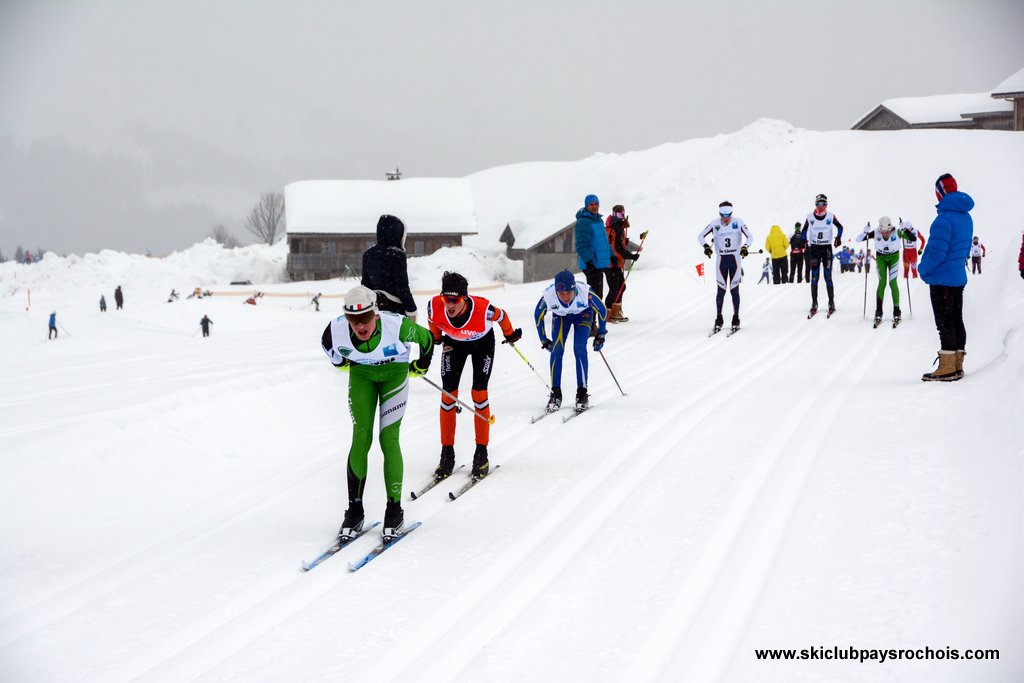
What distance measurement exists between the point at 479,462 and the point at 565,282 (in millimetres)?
2827

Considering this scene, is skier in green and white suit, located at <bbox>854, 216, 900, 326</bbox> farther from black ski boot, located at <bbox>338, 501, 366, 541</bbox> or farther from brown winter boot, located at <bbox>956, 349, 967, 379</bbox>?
black ski boot, located at <bbox>338, 501, 366, 541</bbox>

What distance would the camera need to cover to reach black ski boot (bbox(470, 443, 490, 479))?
24.2ft

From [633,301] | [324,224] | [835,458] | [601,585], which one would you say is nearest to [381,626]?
[601,585]

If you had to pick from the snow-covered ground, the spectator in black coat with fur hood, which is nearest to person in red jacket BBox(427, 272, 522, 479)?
the snow-covered ground

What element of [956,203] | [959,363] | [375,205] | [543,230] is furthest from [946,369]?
[375,205]

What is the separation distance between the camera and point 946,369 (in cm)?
898

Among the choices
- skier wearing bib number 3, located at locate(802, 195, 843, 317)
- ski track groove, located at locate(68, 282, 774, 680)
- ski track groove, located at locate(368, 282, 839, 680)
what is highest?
skier wearing bib number 3, located at locate(802, 195, 843, 317)

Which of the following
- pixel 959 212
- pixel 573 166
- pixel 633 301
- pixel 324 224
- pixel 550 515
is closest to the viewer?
pixel 550 515

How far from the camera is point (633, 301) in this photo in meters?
18.6

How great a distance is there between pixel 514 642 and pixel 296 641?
1.26 meters

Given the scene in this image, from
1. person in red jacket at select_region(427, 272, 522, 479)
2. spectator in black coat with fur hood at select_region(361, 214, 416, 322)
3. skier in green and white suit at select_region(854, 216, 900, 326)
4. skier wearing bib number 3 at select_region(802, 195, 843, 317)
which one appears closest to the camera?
person in red jacket at select_region(427, 272, 522, 479)

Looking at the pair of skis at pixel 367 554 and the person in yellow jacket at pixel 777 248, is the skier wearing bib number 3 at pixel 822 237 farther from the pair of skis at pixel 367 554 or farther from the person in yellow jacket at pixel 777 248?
the pair of skis at pixel 367 554

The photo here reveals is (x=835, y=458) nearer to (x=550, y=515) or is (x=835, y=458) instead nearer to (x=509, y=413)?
(x=550, y=515)

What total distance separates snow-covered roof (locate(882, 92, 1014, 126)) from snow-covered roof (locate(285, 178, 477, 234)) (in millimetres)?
38146
